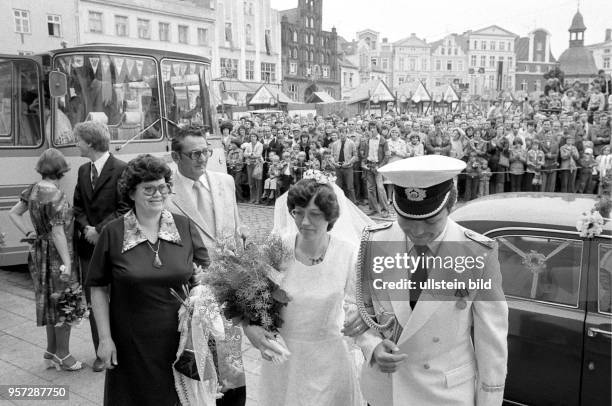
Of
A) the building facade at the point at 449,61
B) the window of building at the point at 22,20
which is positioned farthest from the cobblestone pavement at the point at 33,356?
the building facade at the point at 449,61

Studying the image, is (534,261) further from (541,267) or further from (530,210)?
(530,210)

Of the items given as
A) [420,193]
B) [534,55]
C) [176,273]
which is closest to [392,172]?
[420,193]

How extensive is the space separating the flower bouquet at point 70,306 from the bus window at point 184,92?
12.7 feet

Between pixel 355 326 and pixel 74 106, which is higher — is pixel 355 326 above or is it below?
below

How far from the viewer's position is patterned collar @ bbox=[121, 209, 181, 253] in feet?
10.2

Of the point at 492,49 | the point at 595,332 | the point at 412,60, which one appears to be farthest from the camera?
the point at 492,49

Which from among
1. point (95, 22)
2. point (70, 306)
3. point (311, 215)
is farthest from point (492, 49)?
point (311, 215)

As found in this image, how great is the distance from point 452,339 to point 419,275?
12.4 inches

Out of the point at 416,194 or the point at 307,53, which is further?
the point at 307,53

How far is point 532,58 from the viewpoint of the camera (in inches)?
4353

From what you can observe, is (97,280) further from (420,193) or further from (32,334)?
(32,334)

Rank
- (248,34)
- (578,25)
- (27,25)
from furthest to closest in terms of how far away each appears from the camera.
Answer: (578,25) < (248,34) < (27,25)

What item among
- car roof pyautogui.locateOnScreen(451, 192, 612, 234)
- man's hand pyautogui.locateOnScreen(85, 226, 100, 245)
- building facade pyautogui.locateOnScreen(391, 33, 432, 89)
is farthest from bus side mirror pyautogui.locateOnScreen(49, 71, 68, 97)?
building facade pyautogui.locateOnScreen(391, 33, 432, 89)

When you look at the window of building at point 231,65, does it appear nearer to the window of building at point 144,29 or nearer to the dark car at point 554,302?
the window of building at point 144,29
